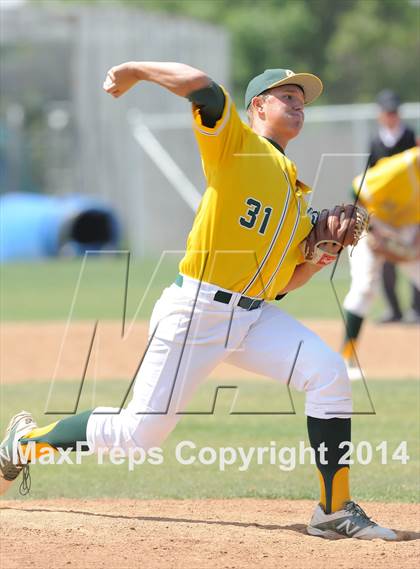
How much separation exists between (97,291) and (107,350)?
6377 millimetres

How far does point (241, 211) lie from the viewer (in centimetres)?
542

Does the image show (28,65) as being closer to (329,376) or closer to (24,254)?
(24,254)

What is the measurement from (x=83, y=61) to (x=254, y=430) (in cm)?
2330

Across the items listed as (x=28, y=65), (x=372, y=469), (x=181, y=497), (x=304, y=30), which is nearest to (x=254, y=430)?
(x=372, y=469)

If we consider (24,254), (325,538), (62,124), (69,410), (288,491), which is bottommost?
(24,254)

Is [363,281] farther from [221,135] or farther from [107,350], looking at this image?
[221,135]

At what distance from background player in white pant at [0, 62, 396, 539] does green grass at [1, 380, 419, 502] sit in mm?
1313

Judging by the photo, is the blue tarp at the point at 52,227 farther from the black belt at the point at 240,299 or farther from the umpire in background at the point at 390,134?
the black belt at the point at 240,299

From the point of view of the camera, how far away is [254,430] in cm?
880

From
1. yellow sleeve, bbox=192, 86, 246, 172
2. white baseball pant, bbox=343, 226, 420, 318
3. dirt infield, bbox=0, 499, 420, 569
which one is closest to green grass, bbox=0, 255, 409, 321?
white baseball pant, bbox=343, 226, 420, 318

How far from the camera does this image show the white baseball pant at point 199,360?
18.0 ft

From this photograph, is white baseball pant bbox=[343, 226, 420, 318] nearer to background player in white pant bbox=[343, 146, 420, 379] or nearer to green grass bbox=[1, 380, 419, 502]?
background player in white pant bbox=[343, 146, 420, 379]

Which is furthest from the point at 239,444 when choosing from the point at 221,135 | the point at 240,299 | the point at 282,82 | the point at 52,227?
the point at 52,227

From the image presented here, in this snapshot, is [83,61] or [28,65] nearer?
[83,61]
